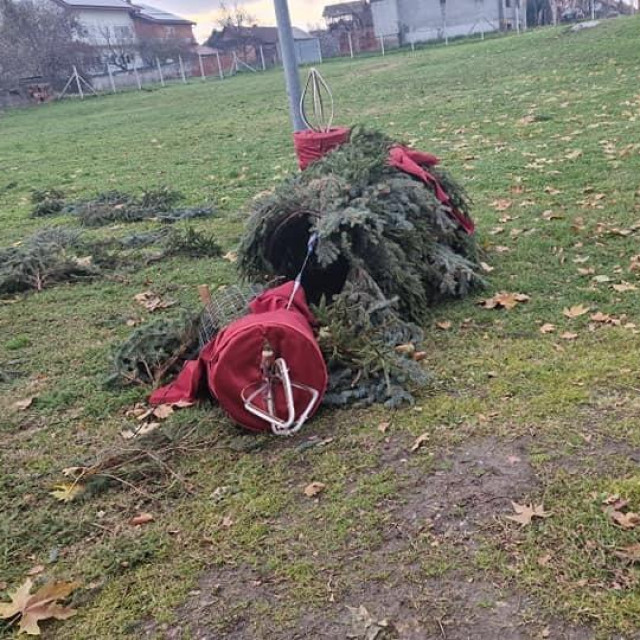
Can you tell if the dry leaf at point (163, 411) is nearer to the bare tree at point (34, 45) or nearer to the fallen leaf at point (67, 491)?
the fallen leaf at point (67, 491)

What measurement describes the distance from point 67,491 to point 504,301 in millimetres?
2899

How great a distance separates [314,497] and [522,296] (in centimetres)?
235

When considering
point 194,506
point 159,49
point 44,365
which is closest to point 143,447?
point 194,506

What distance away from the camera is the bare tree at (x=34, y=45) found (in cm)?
3759

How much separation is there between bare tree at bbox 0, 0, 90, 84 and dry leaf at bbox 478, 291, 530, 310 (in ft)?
123

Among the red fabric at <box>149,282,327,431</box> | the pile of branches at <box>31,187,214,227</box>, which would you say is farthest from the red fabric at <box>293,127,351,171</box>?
the red fabric at <box>149,282,327,431</box>

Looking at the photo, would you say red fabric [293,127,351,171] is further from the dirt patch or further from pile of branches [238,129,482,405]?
the dirt patch

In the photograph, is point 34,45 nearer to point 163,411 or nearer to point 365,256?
point 365,256

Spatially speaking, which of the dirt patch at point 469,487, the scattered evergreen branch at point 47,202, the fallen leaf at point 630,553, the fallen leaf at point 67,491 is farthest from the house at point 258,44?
the fallen leaf at point 630,553

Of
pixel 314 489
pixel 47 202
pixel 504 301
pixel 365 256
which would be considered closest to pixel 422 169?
pixel 365 256

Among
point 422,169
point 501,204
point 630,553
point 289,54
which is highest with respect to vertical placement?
point 289,54

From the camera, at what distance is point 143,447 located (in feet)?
11.2

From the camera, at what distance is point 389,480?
2.97m

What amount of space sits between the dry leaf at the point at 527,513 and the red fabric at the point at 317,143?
3.79 m
